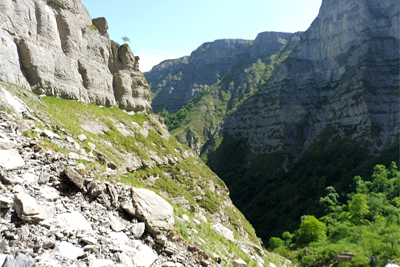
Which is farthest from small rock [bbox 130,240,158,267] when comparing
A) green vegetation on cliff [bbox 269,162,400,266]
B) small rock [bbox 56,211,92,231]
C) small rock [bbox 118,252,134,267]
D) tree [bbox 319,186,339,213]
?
tree [bbox 319,186,339,213]

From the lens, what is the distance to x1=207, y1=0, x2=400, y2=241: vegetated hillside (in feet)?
251

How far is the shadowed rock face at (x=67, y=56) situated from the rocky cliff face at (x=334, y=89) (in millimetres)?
83479

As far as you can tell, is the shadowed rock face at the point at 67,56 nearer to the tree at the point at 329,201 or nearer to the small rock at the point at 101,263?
the small rock at the point at 101,263

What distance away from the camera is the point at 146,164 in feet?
80.7

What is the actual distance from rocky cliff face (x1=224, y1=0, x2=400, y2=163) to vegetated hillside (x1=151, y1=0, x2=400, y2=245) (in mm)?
398

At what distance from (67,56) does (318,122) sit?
109 metres

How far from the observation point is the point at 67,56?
981 inches

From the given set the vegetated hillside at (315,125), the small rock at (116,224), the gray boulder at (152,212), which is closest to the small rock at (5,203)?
the small rock at (116,224)

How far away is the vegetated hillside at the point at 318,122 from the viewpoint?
76438 mm

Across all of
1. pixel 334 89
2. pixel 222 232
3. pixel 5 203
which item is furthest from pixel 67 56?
pixel 334 89

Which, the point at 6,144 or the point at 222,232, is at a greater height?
the point at 6,144

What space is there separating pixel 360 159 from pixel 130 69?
259ft

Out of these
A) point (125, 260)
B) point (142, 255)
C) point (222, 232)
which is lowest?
point (222, 232)

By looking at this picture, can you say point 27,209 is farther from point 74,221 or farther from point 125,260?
point 125,260
